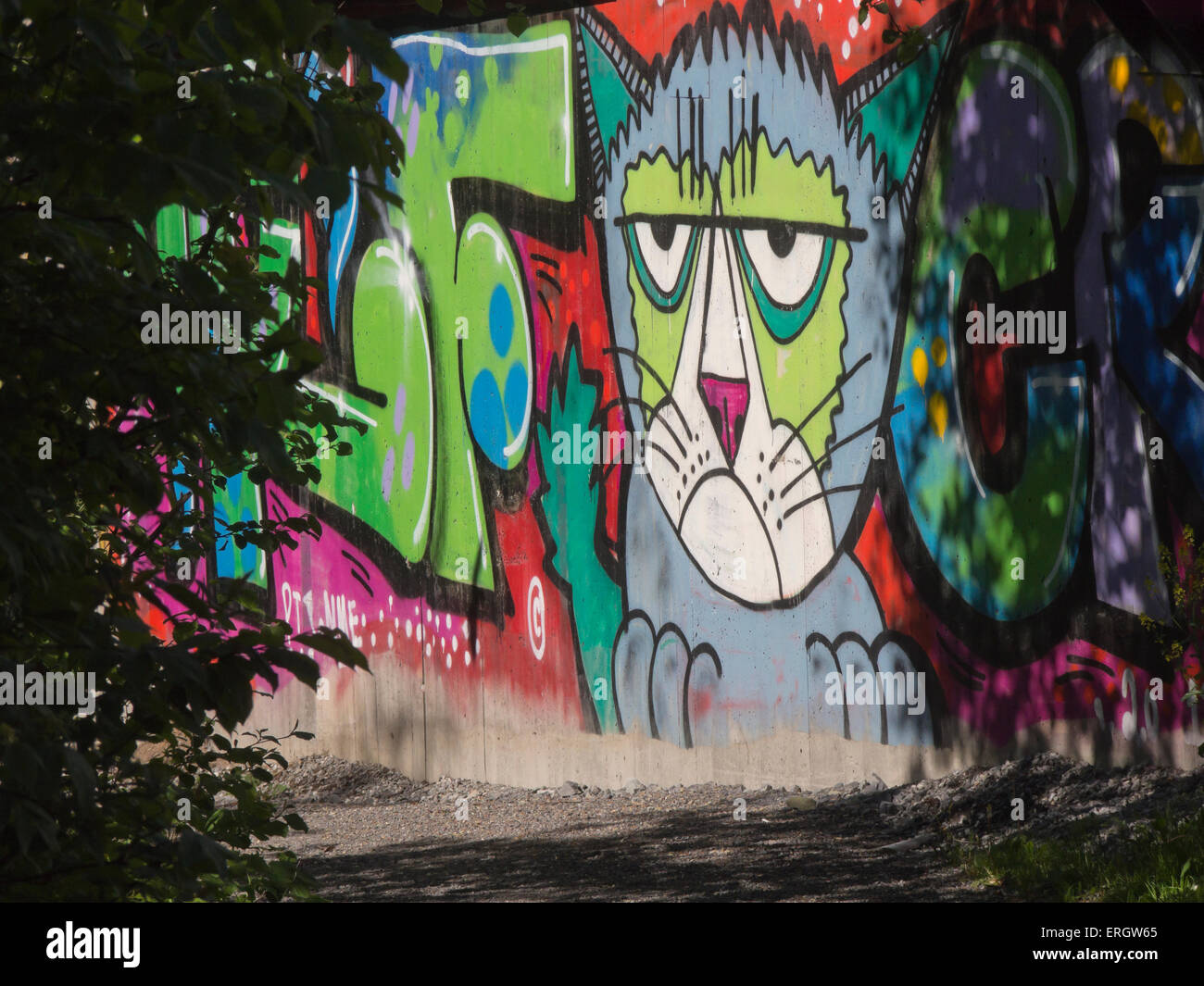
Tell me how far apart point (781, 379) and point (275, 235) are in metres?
4.95

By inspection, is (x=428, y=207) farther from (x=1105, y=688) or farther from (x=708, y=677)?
(x=1105, y=688)

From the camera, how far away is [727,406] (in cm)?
750

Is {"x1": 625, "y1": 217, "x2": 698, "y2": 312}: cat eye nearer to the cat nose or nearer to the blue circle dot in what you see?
the cat nose

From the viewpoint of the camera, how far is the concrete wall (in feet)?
19.5

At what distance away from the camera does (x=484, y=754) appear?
344 inches

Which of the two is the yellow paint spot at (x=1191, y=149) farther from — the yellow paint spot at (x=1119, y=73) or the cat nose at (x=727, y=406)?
the cat nose at (x=727, y=406)

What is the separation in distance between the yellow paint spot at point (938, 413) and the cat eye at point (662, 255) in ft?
5.56

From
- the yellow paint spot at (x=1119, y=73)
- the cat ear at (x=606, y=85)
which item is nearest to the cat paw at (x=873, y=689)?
the yellow paint spot at (x=1119, y=73)

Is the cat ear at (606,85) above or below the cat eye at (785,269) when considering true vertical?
above

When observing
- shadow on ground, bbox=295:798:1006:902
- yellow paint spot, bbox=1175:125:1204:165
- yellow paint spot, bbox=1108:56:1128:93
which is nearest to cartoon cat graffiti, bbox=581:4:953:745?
shadow on ground, bbox=295:798:1006:902

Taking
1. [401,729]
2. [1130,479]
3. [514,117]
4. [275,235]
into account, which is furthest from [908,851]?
[275,235]

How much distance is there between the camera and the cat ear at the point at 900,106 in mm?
6594

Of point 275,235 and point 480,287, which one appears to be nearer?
point 480,287

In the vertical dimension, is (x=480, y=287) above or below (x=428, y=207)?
below
